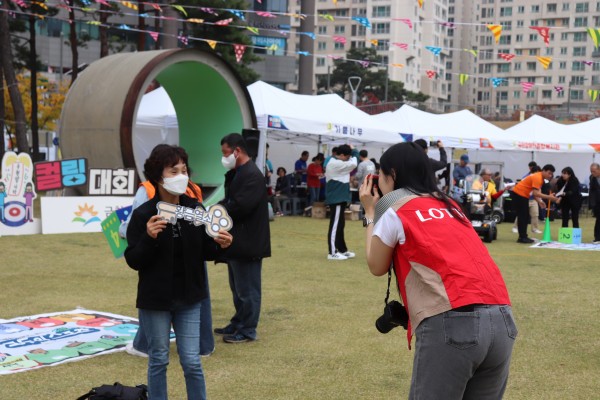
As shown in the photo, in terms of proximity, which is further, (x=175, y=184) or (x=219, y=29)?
(x=219, y=29)

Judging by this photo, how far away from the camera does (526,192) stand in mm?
16000

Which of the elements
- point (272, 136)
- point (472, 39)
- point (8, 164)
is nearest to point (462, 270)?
point (8, 164)

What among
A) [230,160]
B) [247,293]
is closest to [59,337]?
[247,293]

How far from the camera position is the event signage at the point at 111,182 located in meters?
15.3

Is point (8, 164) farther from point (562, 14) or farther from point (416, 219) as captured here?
point (562, 14)

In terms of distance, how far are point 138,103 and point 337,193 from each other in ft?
20.1

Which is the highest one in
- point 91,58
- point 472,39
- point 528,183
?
point 472,39

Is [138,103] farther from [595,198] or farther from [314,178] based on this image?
[595,198]

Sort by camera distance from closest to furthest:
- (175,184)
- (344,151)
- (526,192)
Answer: (175,184) → (344,151) → (526,192)

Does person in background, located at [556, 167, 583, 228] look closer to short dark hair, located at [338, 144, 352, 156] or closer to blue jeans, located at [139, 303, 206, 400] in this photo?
short dark hair, located at [338, 144, 352, 156]

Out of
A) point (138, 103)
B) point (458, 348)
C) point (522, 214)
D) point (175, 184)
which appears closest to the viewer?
point (458, 348)

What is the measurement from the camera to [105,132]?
16.6 m

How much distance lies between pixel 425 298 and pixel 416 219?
315 millimetres

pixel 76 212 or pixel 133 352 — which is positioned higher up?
→ pixel 76 212
